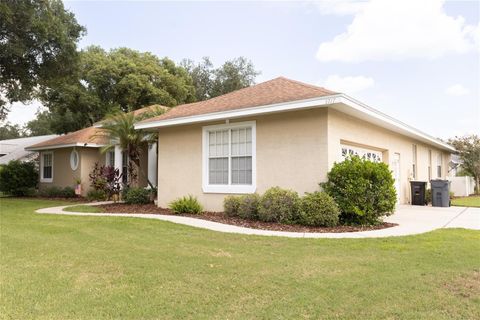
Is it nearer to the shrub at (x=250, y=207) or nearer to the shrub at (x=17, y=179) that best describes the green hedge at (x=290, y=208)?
the shrub at (x=250, y=207)

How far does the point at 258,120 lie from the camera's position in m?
11.1

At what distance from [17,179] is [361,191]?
19.7 meters

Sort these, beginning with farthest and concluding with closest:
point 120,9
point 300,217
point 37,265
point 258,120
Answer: point 120,9, point 258,120, point 300,217, point 37,265

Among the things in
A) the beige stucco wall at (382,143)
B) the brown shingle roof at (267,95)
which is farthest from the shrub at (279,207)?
the brown shingle roof at (267,95)

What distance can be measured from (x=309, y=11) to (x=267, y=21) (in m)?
Result: 1.76

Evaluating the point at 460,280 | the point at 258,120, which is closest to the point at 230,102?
the point at 258,120

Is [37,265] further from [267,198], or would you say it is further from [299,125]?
[299,125]

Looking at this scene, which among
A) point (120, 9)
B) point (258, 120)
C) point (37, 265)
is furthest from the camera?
point (120, 9)

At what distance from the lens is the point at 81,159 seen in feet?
63.1

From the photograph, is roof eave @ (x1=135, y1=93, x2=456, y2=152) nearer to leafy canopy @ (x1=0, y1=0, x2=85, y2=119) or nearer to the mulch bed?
the mulch bed

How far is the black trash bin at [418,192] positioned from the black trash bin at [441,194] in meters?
0.62

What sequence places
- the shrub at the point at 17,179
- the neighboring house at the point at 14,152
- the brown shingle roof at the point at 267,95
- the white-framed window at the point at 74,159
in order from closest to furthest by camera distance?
the brown shingle roof at the point at 267,95, the white-framed window at the point at 74,159, the shrub at the point at 17,179, the neighboring house at the point at 14,152

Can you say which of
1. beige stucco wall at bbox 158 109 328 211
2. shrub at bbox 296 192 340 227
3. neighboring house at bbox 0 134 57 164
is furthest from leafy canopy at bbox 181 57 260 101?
shrub at bbox 296 192 340 227

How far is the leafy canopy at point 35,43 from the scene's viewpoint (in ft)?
43.8
